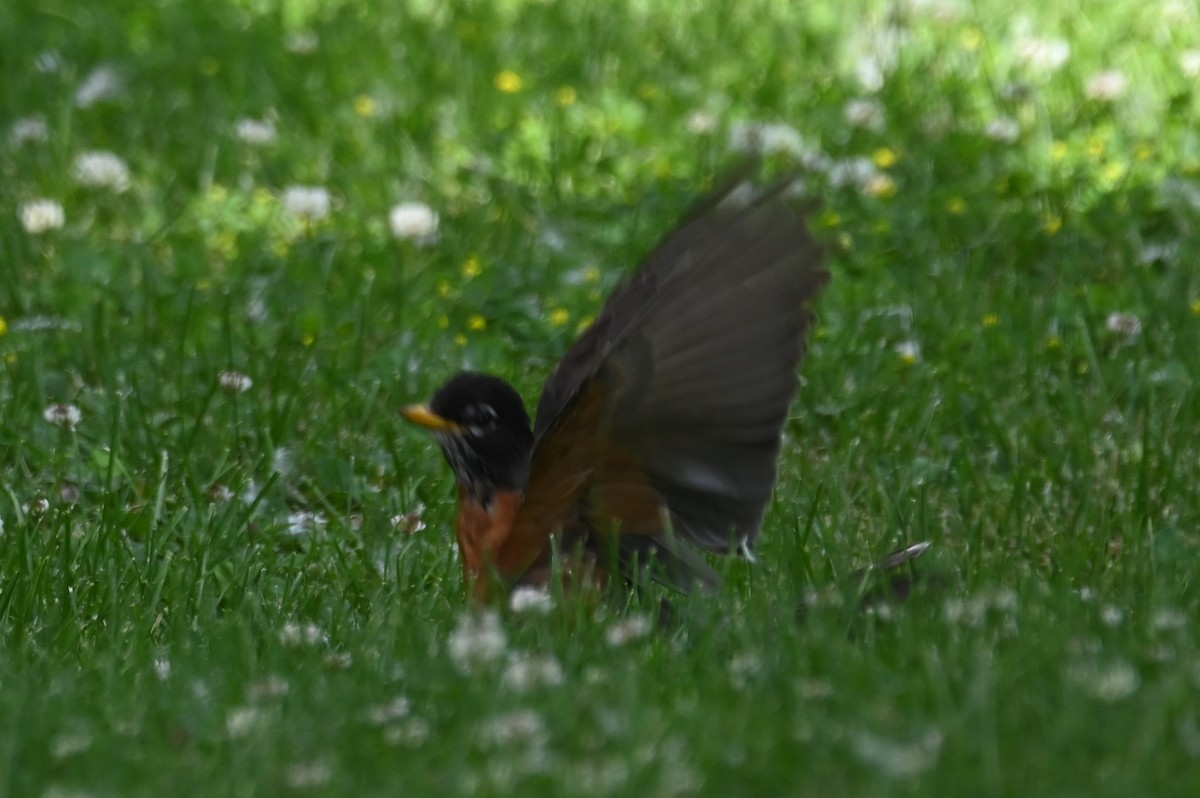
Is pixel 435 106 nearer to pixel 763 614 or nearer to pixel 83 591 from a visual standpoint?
pixel 83 591

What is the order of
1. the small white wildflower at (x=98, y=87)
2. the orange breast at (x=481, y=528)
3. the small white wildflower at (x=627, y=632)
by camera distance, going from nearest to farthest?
the small white wildflower at (x=627, y=632) < the orange breast at (x=481, y=528) < the small white wildflower at (x=98, y=87)

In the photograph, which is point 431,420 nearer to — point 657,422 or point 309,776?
point 657,422

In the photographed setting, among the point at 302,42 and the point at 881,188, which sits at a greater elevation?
the point at 302,42

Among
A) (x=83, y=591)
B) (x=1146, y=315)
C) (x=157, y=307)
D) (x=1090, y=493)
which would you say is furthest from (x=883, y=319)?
(x=83, y=591)

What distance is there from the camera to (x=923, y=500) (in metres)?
4.40

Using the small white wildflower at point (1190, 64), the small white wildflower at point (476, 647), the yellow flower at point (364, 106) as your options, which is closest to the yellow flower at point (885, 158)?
the small white wildflower at point (1190, 64)

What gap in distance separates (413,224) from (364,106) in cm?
112

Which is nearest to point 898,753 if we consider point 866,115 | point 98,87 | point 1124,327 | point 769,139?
point 1124,327

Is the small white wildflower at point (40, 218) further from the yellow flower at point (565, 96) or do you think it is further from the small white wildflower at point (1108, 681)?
the small white wildflower at point (1108, 681)

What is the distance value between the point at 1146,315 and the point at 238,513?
8.22ft

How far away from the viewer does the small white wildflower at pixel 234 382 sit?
5.05 m

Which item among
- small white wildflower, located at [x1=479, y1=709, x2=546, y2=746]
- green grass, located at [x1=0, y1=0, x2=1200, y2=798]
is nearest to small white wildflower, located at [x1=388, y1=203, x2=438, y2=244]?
green grass, located at [x1=0, y1=0, x2=1200, y2=798]

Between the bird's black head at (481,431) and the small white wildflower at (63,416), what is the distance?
4.19 feet

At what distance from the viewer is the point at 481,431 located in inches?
156
